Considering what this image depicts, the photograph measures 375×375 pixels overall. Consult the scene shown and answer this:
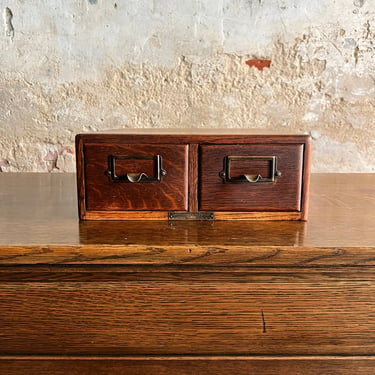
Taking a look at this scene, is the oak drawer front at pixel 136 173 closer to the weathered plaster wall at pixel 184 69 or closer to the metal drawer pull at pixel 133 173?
the metal drawer pull at pixel 133 173

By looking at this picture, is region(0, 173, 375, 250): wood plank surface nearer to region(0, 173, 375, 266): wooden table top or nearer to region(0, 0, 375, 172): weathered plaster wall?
region(0, 173, 375, 266): wooden table top

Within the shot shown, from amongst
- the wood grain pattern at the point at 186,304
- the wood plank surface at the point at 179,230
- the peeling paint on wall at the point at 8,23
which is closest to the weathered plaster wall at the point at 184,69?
the peeling paint on wall at the point at 8,23

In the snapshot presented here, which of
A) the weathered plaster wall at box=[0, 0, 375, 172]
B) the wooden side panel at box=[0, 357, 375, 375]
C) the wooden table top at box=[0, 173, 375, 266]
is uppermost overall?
the weathered plaster wall at box=[0, 0, 375, 172]

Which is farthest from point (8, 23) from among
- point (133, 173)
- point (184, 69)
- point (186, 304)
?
point (186, 304)

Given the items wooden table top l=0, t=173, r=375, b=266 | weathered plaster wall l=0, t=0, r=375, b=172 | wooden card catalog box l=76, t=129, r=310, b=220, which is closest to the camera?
wooden table top l=0, t=173, r=375, b=266

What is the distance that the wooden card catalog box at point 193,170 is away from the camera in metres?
0.74

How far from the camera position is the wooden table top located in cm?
63

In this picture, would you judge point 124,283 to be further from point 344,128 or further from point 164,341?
point 344,128

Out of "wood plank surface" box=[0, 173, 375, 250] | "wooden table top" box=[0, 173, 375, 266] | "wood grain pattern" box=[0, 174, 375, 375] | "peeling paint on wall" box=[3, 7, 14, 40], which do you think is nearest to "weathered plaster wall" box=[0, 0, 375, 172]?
"peeling paint on wall" box=[3, 7, 14, 40]

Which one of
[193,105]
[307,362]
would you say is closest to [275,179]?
[307,362]

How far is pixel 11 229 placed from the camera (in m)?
0.71

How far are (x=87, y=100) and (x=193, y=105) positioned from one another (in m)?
0.31

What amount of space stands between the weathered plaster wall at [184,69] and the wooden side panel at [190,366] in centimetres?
80

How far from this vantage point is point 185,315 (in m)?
0.65
